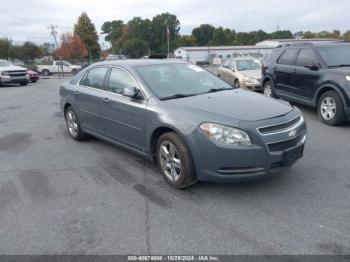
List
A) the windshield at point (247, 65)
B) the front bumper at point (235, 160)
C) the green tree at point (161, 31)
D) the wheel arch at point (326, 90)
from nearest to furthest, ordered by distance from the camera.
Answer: the front bumper at point (235, 160), the wheel arch at point (326, 90), the windshield at point (247, 65), the green tree at point (161, 31)

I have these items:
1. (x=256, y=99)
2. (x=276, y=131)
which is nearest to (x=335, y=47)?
(x=256, y=99)

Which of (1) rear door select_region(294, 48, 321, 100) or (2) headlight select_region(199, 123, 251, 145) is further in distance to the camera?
(1) rear door select_region(294, 48, 321, 100)

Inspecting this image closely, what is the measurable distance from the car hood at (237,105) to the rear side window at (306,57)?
3854mm

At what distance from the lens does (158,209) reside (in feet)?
12.2

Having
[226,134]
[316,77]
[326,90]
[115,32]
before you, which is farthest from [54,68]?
[115,32]

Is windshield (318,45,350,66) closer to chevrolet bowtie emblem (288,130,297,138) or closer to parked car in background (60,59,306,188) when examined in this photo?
parked car in background (60,59,306,188)

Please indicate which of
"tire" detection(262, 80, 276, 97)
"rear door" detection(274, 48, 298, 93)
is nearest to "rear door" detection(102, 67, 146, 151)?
"rear door" detection(274, 48, 298, 93)

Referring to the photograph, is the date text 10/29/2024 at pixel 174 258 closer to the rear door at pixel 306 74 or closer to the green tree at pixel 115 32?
the rear door at pixel 306 74

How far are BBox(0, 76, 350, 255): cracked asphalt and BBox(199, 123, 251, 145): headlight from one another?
731 mm

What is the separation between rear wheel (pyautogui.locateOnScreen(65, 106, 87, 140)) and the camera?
20.9 ft

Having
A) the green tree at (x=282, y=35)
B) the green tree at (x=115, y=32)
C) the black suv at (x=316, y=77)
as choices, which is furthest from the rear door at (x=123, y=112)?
the green tree at (x=282, y=35)

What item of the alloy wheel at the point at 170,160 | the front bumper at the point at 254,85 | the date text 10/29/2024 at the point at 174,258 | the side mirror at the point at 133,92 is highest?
the side mirror at the point at 133,92

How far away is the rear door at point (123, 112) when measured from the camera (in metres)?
4.58

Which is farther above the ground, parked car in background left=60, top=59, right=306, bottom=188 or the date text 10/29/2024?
parked car in background left=60, top=59, right=306, bottom=188
